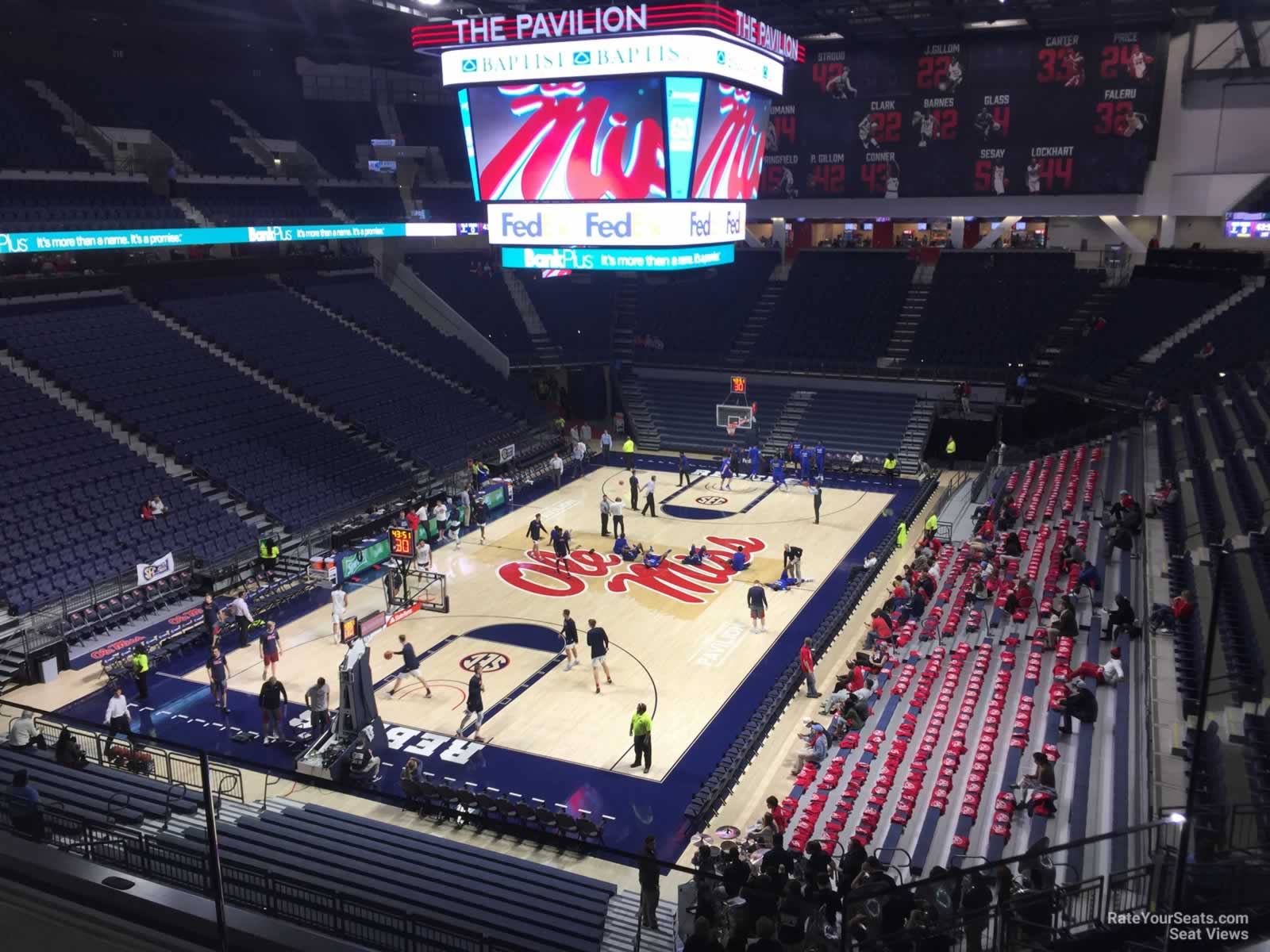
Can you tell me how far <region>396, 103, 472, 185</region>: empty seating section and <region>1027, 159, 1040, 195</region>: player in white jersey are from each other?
71.0ft

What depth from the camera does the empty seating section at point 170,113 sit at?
1271 inches

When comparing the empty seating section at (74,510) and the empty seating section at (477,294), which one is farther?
the empty seating section at (477,294)

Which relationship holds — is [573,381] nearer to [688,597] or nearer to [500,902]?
[688,597]

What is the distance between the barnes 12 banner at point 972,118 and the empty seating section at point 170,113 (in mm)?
19098

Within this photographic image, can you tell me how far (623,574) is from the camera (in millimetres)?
24125

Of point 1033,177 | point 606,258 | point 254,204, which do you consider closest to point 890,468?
point 1033,177

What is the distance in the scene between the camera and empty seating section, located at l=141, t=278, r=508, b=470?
3058cm

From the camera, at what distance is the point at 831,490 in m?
32.1

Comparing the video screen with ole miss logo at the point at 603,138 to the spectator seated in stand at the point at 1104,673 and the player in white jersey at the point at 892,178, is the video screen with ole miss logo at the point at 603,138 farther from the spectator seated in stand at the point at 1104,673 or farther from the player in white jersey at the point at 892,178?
the player in white jersey at the point at 892,178

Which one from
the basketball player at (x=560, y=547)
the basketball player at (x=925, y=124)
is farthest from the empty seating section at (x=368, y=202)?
the basketball player at (x=925, y=124)

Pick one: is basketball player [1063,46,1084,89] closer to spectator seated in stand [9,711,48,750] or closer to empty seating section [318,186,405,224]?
empty seating section [318,186,405,224]

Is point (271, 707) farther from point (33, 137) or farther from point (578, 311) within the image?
point (578, 311)

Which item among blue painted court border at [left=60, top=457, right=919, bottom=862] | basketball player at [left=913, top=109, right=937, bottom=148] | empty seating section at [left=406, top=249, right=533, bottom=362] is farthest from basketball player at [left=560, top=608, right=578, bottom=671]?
basketball player at [left=913, top=109, right=937, bottom=148]

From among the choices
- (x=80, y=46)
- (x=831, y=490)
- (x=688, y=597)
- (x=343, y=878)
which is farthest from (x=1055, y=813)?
(x=80, y=46)
